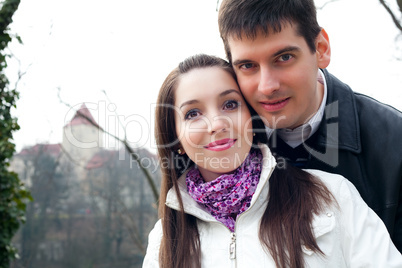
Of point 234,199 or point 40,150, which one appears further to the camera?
point 40,150

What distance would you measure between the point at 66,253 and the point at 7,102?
322 inches

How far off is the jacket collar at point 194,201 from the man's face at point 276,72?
216 millimetres

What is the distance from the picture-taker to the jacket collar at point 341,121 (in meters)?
2.06

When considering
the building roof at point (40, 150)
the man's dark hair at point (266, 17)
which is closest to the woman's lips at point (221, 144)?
the man's dark hair at point (266, 17)

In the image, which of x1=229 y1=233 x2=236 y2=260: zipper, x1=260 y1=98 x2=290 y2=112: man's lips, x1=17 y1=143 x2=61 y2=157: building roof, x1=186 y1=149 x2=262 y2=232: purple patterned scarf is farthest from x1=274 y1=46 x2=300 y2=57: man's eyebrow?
x1=17 y1=143 x2=61 y2=157: building roof

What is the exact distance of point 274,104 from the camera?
197 centimetres

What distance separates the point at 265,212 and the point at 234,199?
6.1 inches

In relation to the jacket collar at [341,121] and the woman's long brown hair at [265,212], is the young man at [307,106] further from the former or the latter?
the woman's long brown hair at [265,212]

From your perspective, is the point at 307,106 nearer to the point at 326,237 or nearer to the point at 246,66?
the point at 246,66

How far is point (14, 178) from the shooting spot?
3.87m

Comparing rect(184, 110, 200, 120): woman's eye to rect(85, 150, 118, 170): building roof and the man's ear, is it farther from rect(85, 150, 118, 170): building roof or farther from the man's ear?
rect(85, 150, 118, 170): building roof

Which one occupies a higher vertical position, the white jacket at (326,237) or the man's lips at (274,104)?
the man's lips at (274,104)

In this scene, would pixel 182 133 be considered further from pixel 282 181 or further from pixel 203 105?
pixel 282 181

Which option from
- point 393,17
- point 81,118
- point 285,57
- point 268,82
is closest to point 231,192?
point 268,82
